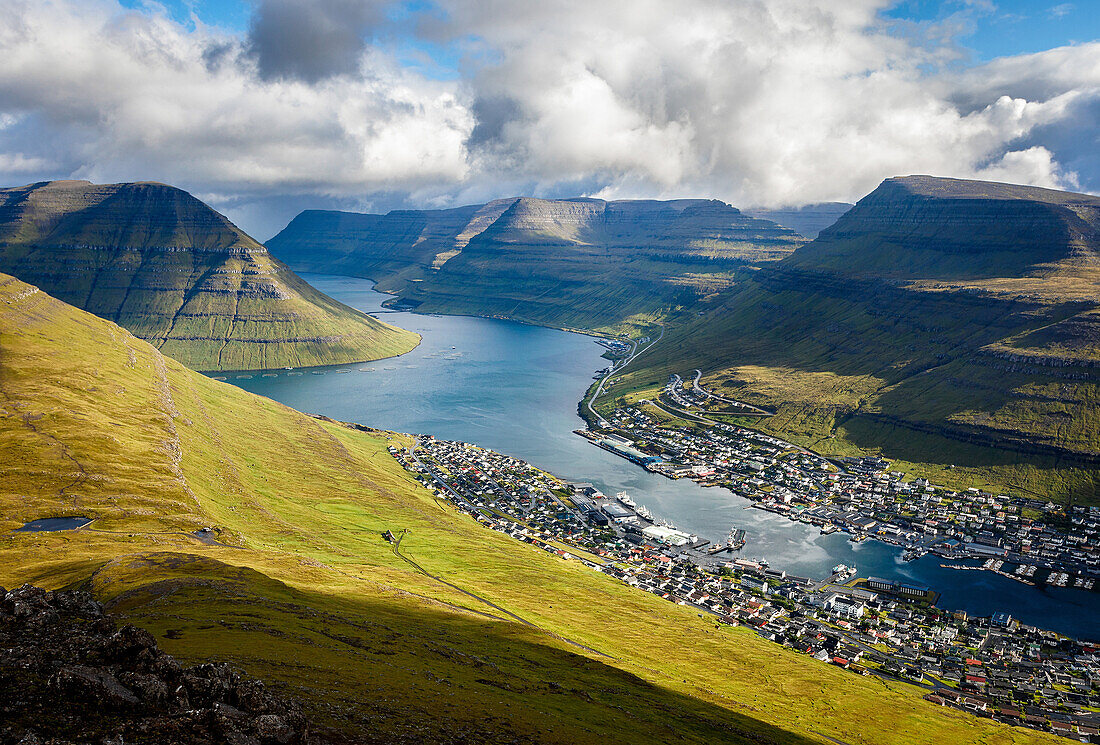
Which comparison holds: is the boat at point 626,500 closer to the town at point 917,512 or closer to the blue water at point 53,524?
the town at point 917,512

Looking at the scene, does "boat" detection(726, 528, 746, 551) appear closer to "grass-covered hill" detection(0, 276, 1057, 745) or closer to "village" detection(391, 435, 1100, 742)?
"village" detection(391, 435, 1100, 742)

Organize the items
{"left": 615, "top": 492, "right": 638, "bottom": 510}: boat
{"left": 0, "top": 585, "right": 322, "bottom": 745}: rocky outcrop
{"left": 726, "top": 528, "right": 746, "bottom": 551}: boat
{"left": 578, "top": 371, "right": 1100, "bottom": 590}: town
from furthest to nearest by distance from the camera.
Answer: {"left": 615, "top": 492, "right": 638, "bottom": 510}: boat
{"left": 726, "top": 528, "right": 746, "bottom": 551}: boat
{"left": 578, "top": 371, "right": 1100, "bottom": 590}: town
{"left": 0, "top": 585, "right": 322, "bottom": 745}: rocky outcrop

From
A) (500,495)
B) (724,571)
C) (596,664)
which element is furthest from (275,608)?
(500,495)

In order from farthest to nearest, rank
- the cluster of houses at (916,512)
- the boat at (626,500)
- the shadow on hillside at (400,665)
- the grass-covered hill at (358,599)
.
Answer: the boat at (626,500) → the cluster of houses at (916,512) → the grass-covered hill at (358,599) → the shadow on hillside at (400,665)

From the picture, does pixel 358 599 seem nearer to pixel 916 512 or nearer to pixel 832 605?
pixel 832 605

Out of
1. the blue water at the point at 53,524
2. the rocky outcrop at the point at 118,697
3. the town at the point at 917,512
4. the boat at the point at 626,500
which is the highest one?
the town at the point at 917,512

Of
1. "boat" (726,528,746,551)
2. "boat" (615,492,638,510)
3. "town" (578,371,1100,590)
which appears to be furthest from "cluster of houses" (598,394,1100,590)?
"boat" (615,492,638,510)

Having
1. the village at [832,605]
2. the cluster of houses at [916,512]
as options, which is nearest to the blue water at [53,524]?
the village at [832,605]
